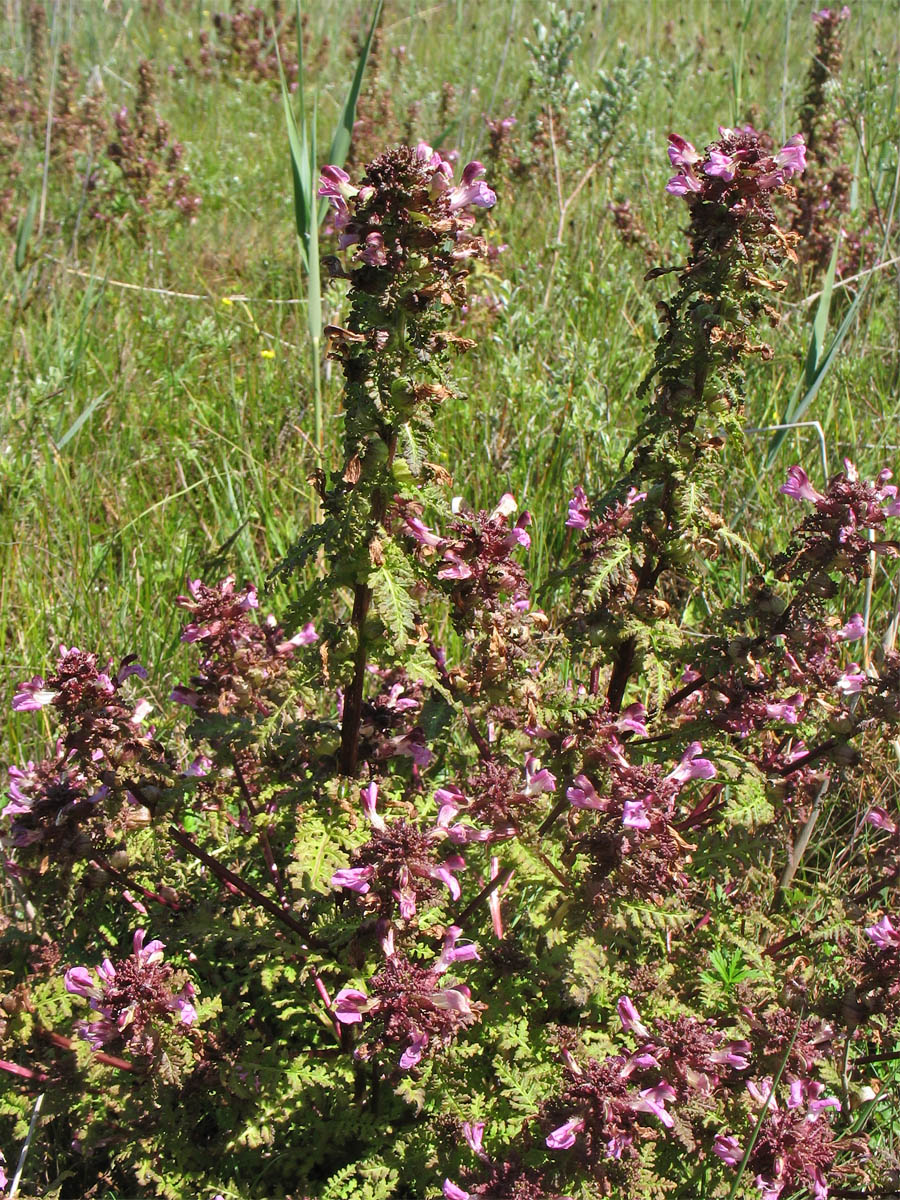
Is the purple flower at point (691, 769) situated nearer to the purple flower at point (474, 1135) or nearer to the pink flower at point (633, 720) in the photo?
the pink flower at point (633, 720)

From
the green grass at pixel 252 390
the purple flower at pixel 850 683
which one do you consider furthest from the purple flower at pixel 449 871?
the green grass at pixel 252 390

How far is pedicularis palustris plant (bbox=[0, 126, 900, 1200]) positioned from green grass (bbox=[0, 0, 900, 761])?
0.76 m

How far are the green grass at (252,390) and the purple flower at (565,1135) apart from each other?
1.43 m

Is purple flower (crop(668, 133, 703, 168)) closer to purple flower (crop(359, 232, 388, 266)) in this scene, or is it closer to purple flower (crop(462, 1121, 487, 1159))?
purple flower (crop(359, 232, 388, 266))

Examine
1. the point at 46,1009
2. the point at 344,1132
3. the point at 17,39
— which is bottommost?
the point at 344,1132

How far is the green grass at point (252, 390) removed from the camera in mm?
3018

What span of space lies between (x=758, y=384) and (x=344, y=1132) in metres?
2.75

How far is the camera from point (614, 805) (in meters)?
1.65

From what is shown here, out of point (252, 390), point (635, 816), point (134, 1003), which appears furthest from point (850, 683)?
point (252, 390)

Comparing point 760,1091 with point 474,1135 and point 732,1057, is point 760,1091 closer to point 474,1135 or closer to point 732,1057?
point 732,1057

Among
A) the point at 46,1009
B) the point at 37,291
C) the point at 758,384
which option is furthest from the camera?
the point at 37,291

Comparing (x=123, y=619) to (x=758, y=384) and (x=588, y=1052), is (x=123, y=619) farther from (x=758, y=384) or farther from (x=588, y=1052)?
(x=758, y=384)

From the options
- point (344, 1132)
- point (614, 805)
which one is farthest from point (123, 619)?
point (614, 805)

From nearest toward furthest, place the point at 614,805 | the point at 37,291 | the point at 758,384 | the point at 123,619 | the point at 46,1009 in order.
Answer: the point at 614,805
the point at 46,1009
the point at 123,619
the point at 758,384
the point at 37,291
